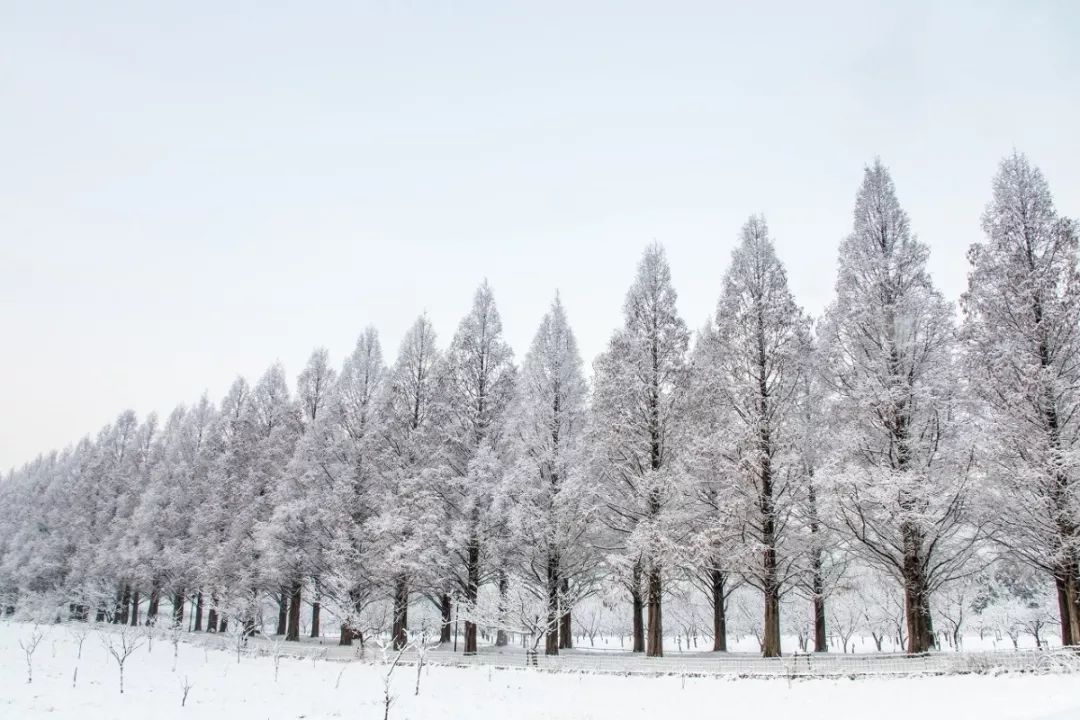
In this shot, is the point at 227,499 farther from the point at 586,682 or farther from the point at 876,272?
the point at 876,272

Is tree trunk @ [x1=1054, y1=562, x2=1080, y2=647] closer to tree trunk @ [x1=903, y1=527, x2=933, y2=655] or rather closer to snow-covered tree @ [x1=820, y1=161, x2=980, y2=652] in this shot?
snow-covered tree @ [x1=820, y1=161, x2=980, y2=652]

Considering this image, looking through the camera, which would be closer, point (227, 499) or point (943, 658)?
point (943, 658)

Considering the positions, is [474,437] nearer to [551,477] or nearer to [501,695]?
[551,477]

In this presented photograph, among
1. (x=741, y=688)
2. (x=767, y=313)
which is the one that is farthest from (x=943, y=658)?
(x=767, y=313)

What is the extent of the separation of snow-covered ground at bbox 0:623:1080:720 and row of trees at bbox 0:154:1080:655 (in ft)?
11.4

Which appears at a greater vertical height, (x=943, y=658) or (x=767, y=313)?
(x=767, y=313)

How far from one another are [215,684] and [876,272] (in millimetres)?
23392

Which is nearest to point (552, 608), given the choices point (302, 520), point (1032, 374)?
point (302, 520)

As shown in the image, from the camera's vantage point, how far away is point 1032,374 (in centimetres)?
1612

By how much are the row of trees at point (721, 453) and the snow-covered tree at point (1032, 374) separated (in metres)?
0.07

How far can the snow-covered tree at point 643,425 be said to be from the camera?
20656mm

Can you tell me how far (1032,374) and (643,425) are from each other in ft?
36.4

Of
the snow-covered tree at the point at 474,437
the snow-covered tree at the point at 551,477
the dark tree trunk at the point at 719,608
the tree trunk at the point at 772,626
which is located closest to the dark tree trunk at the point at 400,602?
the snow-covered tree at the point at 474,437

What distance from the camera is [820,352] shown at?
21406 millimetres
